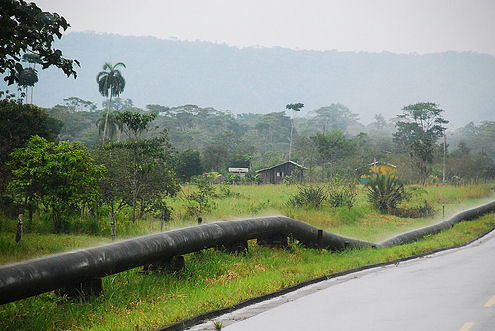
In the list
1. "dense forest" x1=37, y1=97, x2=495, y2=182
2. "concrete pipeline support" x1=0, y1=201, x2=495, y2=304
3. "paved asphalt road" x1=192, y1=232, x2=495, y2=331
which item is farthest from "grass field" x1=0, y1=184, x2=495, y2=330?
"dense forest" x1=37, y1=97, x2=495, y2=182

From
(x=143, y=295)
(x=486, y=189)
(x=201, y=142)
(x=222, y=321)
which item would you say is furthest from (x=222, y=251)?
(x=201, y=142)

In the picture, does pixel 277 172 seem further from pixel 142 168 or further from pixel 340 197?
pixel 142 168

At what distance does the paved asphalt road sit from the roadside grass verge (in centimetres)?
63

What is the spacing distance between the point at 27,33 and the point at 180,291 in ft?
23.8

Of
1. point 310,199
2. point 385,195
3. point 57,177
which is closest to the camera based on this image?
point 57,177

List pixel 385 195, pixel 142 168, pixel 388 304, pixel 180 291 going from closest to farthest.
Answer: pixel 388 304, pixel 180 291, pixel 142 168, pixel 385 195

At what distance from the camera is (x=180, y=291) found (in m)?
8.68

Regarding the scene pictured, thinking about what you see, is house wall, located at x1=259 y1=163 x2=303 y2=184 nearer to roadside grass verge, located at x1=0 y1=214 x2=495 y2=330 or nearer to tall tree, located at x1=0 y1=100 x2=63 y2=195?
tall tree, located at x1=0 y1=100 x2=63 y2=195

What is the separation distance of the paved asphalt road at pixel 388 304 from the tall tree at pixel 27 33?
23.4ft

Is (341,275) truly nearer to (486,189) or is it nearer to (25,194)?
(25,194)

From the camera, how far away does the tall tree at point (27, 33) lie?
1113 cm

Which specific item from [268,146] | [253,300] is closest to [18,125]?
[253,300]

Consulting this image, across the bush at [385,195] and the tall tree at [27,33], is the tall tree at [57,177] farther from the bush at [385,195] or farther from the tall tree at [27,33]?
the bush at [385,195]

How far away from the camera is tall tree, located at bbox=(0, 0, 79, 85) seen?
36.5 feet
